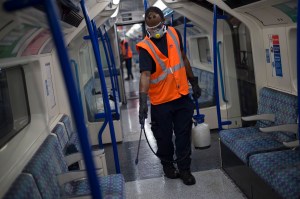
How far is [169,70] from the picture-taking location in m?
3.61

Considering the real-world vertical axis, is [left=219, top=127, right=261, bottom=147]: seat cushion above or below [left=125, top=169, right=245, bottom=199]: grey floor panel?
above

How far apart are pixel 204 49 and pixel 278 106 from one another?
4.31 metres

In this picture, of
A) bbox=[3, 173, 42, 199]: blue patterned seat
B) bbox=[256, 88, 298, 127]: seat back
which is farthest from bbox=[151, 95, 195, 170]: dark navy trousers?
bbox=[3, 173, 42, 199]: blue patterned seat

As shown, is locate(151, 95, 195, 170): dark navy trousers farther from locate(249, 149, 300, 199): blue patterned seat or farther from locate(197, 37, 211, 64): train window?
locate(197, 37, 211, 64): train window

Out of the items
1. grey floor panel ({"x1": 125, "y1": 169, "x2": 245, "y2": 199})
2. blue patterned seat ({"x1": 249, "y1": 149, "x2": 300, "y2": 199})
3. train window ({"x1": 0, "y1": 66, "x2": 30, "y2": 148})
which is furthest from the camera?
grey floor panel ({"x1": 125, "y1": 169, "x2": 245, "y2": 199})

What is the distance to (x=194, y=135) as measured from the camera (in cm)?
416

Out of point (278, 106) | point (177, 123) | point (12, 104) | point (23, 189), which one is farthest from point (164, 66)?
point (23, 189)

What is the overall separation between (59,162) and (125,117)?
4891 millimetres

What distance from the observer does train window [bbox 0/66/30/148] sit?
2911mm

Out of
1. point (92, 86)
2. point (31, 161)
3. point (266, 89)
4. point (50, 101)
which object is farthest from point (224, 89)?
point (31, 161)

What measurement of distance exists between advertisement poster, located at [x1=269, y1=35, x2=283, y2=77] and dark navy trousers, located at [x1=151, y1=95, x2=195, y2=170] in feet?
3.30

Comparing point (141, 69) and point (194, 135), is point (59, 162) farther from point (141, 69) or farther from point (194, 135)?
point (194, 135)

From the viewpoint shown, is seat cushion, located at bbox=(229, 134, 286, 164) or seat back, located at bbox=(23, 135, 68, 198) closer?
seat back, located at bbox=(23, 135, 68, 198)

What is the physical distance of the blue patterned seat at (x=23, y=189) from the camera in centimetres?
190
